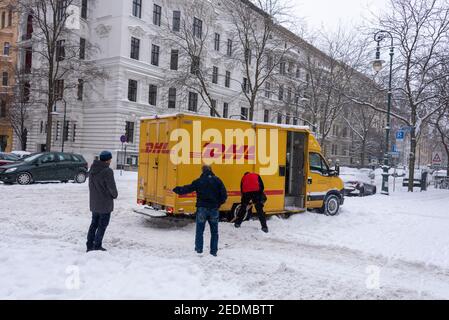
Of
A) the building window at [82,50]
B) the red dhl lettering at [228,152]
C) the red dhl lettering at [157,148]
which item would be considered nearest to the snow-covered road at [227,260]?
the red dhl lettering at [228,152]

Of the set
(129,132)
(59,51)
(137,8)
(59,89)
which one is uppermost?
(137,8)

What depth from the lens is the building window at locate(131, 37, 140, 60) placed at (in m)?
41.2

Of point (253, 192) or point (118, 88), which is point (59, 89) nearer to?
point (118, 88)

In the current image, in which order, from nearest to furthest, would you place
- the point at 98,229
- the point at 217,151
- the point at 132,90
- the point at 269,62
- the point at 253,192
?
1. the point at 98,229
2. the point at 253,192
3. the point at 217,151
4. the point at 269,62
5. the point at 132,90

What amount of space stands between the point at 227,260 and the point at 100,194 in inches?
104

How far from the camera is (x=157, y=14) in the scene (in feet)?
142

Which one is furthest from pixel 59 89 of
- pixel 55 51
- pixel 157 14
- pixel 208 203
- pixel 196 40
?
pixel 208 203

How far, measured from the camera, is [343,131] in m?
71.4

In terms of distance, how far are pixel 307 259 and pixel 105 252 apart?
12.7 ft

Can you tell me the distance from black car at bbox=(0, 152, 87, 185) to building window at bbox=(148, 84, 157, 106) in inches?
870

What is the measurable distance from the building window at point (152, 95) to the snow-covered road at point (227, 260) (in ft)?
101
